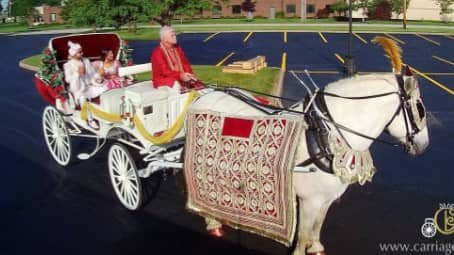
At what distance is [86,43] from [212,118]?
5.03 m

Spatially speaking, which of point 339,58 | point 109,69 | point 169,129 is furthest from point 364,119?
point 339,58

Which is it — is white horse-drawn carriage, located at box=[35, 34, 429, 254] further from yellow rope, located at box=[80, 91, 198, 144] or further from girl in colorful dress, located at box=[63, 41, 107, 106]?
girl in colorful dress, located at box=[63, 41, 107, 106]

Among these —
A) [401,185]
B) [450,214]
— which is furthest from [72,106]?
[450,214]

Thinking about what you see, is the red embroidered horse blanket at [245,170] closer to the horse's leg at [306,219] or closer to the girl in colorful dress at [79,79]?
the horse's leg at [306,219]

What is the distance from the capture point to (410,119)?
4.59 m

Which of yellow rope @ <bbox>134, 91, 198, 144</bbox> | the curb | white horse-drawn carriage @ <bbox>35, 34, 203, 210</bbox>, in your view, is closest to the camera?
yellow rope @ <bbox>134, 91, 198, 144</bbox>

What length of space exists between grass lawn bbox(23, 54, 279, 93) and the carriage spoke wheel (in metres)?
7.31

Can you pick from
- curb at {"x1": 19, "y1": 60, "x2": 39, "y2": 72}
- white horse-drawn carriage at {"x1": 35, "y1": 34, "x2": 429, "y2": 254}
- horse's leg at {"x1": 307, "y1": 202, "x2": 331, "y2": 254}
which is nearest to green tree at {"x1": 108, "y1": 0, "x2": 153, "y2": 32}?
curb at {"x1": 19, "y1": 60, "x2": 39, "y2": 72}

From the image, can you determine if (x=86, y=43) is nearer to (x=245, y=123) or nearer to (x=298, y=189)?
(x=245, y=123)

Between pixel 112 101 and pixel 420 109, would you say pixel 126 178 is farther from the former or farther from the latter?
pixel 420 109

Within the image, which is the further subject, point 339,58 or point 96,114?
point 339,58

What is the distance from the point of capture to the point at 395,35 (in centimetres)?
3269

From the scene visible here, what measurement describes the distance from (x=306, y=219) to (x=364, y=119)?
135 centimetres

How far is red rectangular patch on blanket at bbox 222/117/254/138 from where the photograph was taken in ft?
16.8
